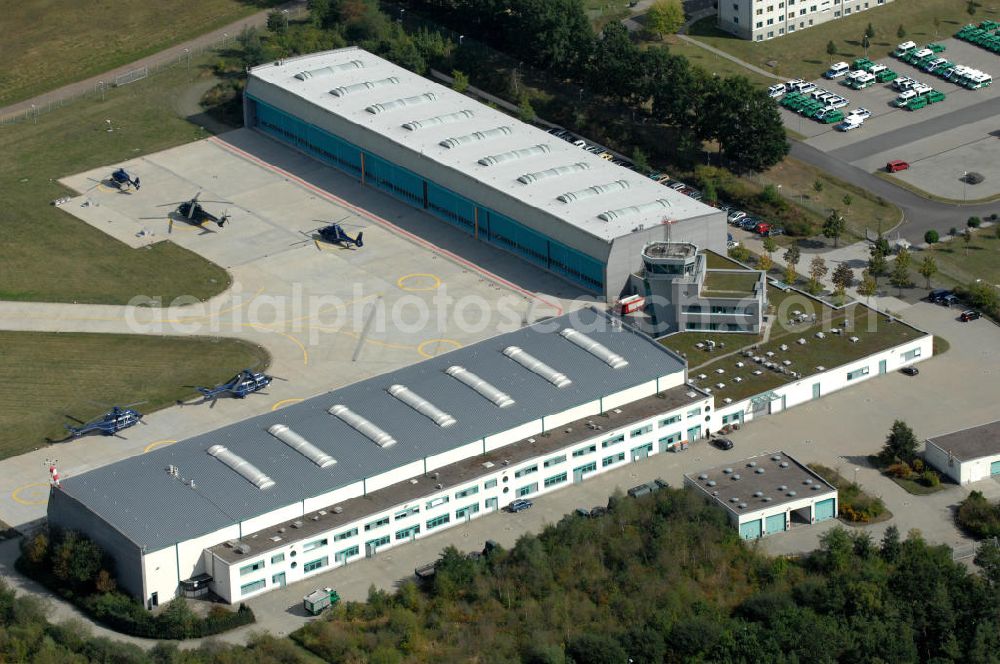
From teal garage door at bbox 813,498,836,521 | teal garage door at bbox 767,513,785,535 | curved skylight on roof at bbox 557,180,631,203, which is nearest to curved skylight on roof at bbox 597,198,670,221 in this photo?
curved skylight on roof at bbox 557,180,631,203

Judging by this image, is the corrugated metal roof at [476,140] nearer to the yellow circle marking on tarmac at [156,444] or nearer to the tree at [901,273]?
the tree at [901,273]

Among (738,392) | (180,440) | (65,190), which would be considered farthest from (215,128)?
(738,392)

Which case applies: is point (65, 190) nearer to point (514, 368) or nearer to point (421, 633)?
point (514, 368)

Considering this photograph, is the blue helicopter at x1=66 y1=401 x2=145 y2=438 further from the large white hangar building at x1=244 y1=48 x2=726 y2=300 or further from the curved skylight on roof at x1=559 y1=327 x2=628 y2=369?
the large white hangar building at x1=244 y1=48 x2=726 y2=300

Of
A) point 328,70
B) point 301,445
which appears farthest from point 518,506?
point 328,70

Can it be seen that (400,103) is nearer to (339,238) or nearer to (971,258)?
(339,238)
